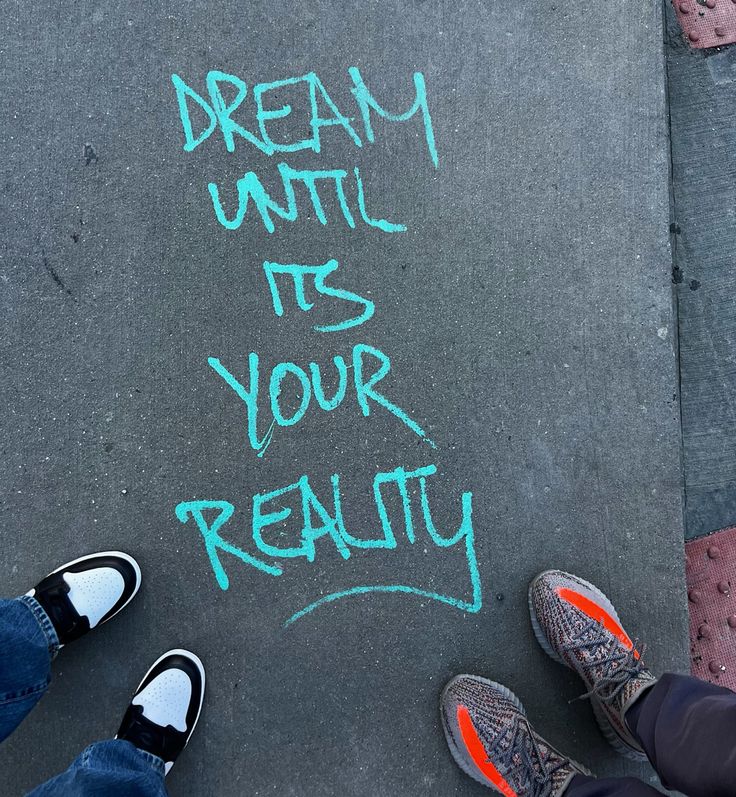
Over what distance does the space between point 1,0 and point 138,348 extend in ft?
4.24

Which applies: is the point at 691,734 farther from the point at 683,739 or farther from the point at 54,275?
the point at 54,275

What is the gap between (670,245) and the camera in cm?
211

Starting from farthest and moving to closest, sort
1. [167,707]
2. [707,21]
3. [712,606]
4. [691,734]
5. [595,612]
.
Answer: [707,21], [712,606], [595,612], [167,707], [691,734]

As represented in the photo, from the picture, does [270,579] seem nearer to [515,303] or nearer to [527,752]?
[527,752]

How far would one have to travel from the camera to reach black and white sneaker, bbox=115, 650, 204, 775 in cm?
184

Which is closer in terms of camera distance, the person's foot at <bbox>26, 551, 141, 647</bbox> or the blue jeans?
the blue jeans

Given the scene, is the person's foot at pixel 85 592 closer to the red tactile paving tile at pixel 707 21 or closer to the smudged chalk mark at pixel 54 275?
the smudged chalk mark at pixel 54 275

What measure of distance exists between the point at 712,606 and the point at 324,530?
4.70 feet

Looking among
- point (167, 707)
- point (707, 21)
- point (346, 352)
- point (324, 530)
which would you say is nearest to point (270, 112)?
point (346, 352)

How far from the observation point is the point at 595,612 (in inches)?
76.8

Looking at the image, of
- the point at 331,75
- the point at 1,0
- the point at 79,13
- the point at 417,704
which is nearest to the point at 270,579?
the point at 417,704

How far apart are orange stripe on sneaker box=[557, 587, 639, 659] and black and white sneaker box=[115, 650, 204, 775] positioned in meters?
1.23

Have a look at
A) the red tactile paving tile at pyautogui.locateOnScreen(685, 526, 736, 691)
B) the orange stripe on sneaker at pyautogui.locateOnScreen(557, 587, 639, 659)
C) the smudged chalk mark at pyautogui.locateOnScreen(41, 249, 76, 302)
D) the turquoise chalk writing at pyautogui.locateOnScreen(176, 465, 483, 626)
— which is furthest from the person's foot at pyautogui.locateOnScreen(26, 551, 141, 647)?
the red tactile paving tile at pyautogui.locateOnScreen(685, 526, 736, 691)

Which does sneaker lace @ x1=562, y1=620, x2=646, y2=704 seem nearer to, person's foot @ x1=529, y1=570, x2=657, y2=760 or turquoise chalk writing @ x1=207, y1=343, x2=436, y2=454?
person's foot @ x1=529, y1=570, x2=657, y2=760
